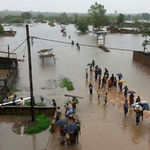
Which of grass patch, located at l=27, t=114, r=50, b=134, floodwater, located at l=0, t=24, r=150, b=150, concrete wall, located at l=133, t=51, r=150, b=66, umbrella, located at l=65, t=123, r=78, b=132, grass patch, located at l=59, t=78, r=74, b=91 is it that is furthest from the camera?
concrete wall, located at l=133, t=51, r=150, b=66

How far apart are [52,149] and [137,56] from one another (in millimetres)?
23715

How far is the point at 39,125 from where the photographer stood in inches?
550

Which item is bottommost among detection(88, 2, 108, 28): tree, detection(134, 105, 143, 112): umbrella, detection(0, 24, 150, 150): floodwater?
detection(0, 24, 150, 150): floodwater

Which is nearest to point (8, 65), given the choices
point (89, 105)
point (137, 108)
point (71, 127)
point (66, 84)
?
point (66, 84)

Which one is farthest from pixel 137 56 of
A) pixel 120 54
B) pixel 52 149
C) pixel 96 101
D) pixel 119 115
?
pixel 52 149

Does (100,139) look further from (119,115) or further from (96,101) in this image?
(96,101)

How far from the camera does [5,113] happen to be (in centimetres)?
1573

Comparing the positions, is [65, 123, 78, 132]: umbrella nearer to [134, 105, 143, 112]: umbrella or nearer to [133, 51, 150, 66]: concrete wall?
[134, 105, 143, 112]: umbrella

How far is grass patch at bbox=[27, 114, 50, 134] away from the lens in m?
13.6

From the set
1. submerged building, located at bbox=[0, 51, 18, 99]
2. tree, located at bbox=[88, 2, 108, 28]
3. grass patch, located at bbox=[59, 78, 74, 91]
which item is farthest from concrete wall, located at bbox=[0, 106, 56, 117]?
tree, located at bbox=[88, 2, 108, 28]

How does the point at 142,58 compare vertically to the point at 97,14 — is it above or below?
below

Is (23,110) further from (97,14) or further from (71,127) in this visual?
(97,14)

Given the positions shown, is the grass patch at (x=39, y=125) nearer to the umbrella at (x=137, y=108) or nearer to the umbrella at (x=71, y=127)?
the umbrella at (x=71, y=127)

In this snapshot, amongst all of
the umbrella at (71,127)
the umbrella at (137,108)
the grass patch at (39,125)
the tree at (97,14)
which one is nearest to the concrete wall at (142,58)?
the umbrella at (137,108)
